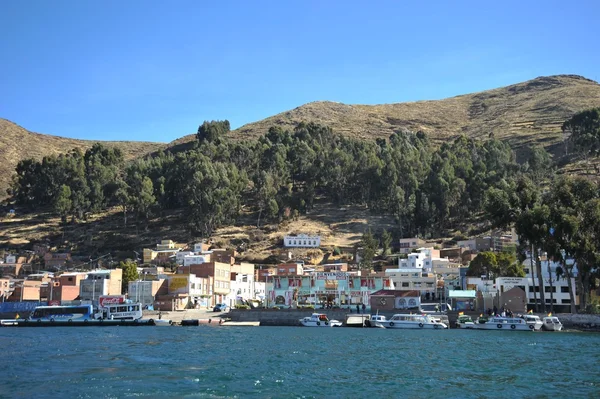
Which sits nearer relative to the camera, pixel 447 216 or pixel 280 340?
pixel 280 340

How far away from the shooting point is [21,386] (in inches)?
1118

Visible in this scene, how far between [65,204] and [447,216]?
216ft

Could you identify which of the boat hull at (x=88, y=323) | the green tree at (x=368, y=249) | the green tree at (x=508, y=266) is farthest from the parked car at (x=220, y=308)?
the green tree at (x=508, y=266)

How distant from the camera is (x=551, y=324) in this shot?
65000mm

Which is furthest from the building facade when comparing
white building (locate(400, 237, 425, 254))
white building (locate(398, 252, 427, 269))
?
white building (locate(400, 237, 425, 254))

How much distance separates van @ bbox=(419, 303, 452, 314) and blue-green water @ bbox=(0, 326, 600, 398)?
21.2 metres

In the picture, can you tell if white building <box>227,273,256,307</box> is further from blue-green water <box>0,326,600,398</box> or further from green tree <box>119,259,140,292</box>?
blue-green water <box>0,326,600,398</box>

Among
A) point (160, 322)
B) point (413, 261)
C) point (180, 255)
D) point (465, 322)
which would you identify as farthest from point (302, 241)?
point (465, 322)

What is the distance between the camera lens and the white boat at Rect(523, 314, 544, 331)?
65062 millimetres

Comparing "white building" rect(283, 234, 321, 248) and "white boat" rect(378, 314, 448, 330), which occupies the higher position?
"white building" rect(283, 234, 321, 248)

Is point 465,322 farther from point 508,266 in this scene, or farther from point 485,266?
point 508,266

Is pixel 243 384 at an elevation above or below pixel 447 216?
below

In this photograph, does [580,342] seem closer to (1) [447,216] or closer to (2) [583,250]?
(2) [583,250]

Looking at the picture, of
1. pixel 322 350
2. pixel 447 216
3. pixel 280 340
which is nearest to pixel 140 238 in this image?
pixel 447 216
